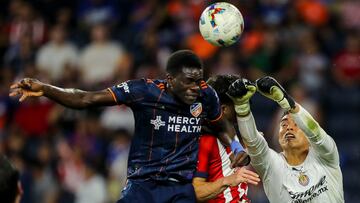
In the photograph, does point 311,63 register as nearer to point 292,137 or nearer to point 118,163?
point 118,163

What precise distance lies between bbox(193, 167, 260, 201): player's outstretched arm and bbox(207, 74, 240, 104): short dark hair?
733 millimetres

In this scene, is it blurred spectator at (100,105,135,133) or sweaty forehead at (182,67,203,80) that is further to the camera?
blurred spectator at (100,105,135,133)

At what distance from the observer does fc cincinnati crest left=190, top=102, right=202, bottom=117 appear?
6.80 metres

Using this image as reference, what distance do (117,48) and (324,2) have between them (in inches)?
143

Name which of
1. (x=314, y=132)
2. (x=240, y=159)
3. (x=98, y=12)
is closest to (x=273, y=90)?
(x=314, y=132)

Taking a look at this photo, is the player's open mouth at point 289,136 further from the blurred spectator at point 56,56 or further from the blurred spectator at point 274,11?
the blurred spectator at point 56,56

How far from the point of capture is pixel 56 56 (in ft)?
50.5

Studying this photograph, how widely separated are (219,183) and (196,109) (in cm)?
64

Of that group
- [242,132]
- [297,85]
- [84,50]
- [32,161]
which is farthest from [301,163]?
[84,50]

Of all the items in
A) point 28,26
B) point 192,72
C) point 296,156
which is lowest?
point 296,156

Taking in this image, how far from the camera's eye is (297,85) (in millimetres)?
12211

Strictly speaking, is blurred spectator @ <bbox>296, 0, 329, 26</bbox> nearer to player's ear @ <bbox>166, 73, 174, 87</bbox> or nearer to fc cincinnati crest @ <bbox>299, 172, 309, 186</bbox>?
fc cincinnati crest @ <bbox>299, 172, 309, 186</bbox>

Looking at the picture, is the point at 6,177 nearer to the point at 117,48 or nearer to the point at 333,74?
the point at 333,74

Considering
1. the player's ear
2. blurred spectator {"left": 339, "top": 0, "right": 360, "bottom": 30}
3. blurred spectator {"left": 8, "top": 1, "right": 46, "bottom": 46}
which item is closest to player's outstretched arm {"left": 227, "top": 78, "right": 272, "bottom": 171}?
the player's ear
